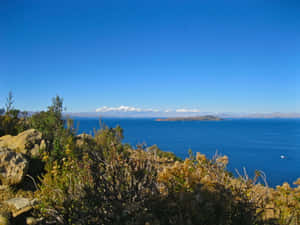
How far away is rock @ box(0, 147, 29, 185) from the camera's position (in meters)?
5.50

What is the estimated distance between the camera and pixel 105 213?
8.02ft

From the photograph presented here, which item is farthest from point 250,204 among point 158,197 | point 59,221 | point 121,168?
point 59,221

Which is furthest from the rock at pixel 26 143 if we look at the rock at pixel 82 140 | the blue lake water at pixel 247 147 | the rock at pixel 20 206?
the rock at pixel 20 206

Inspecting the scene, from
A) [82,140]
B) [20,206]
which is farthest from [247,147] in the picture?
[20,206]

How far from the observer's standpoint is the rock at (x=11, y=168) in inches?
216

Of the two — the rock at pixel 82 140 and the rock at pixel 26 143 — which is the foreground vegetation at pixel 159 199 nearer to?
the rock at pixel 26 143

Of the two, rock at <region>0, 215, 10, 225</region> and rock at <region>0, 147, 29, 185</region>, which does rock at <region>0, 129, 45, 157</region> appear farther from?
rock at <region>0, 215, 10, 225</region>

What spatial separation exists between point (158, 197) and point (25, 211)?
2749 millimetres

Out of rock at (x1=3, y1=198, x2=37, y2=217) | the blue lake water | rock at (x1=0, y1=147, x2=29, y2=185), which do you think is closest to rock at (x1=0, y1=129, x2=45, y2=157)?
rock at (x1=0, y1=147, x2=29, y2=185)

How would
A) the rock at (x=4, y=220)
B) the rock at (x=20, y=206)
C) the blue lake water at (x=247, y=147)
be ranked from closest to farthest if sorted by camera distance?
1. the rock at (x=4, y=220)
2. the rock at (x=20, y=206)
3. the blue lake water at (x=247, y=147)

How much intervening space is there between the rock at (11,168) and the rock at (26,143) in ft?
3.98

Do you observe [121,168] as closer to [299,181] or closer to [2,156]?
[299,181]

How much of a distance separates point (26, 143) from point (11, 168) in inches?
67.3

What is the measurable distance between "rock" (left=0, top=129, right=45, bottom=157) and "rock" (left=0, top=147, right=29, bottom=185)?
3.98 feet
